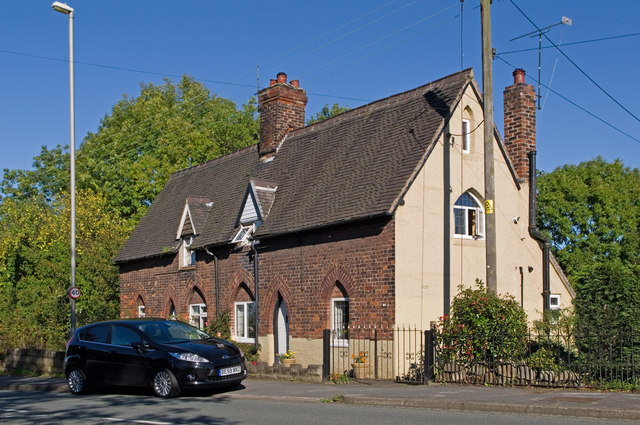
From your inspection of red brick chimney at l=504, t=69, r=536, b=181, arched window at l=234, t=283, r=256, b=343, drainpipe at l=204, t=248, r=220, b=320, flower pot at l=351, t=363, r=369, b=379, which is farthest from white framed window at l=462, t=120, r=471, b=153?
drainpipe at l=204, t=248, r=220, b=320

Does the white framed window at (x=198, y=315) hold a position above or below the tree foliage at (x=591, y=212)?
below

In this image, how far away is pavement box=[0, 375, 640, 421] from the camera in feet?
36.9

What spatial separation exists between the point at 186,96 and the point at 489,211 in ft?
152

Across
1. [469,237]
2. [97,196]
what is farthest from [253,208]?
[97,196]

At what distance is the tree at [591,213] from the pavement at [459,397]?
97.3 ft

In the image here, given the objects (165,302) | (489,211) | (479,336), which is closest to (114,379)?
(479,336)

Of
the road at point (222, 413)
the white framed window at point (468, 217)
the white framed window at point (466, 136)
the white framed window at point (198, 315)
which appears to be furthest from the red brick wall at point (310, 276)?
the road at point (222, 413)

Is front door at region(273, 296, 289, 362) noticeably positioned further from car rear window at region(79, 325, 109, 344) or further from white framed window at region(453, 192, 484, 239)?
car rear window at region(79, 325, 109, 344)

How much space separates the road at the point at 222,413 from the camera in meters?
10.9

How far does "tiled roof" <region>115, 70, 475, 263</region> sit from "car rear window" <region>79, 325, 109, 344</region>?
6511 millimetres

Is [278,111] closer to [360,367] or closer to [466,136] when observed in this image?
[466,136]

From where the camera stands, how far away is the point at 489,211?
53.9ft

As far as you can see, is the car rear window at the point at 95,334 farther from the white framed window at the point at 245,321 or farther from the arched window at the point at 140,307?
the arched window at the point at 140,307

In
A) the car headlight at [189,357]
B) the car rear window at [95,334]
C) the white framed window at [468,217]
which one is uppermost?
the white framed window at [468,217]
